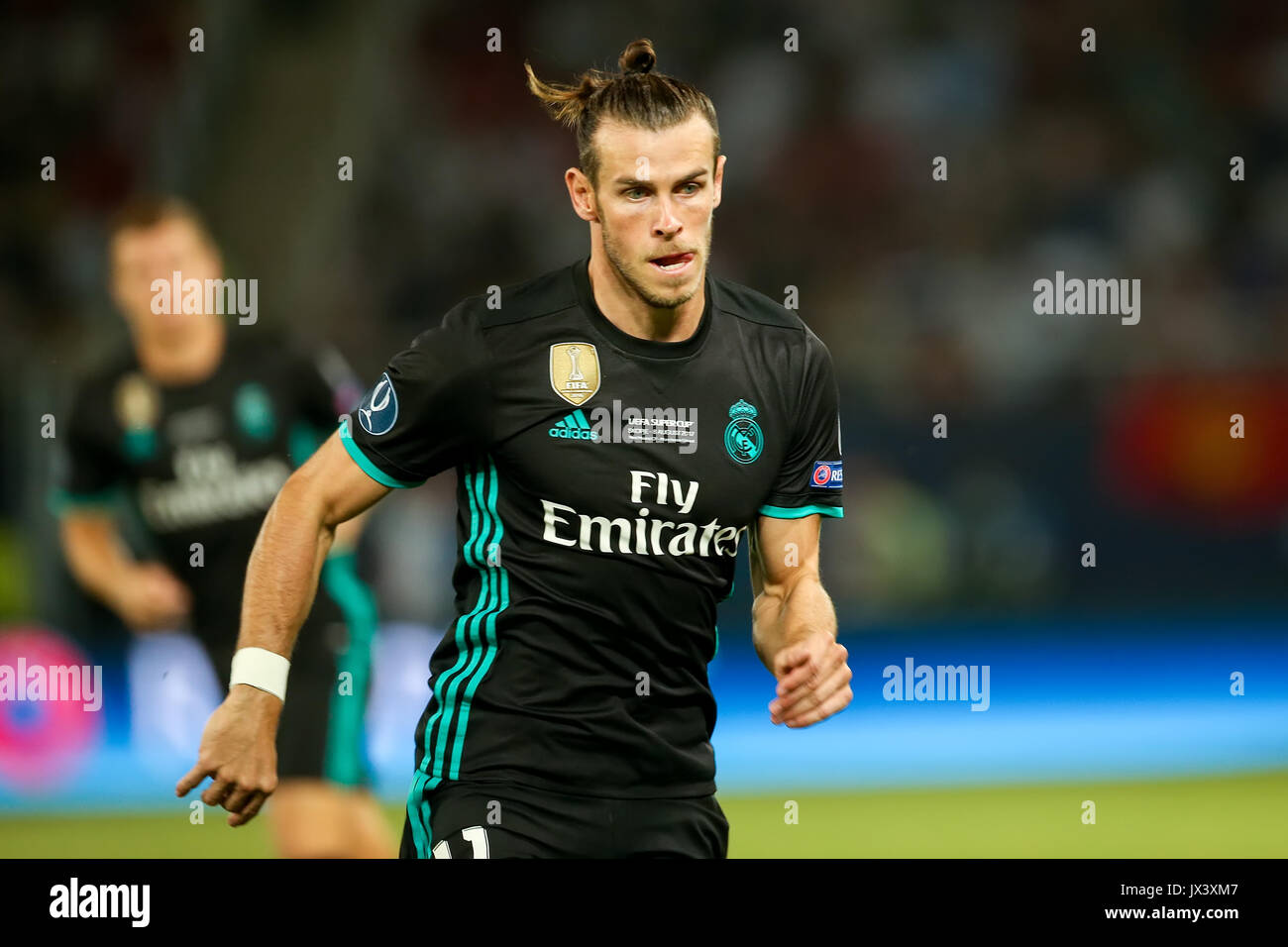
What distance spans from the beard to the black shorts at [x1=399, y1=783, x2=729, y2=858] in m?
1.14

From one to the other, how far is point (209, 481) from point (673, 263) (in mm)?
2573

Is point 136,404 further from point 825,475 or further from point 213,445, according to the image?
point 825,475

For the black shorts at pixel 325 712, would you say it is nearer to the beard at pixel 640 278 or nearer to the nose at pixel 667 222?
the beard at pixel 640 278

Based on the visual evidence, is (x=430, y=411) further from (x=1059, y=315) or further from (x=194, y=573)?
(x=1059, y=315)

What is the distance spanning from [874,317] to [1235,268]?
2.77m

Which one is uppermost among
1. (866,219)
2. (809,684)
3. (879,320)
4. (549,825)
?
(866,219)

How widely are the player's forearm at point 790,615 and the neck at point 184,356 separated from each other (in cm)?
262

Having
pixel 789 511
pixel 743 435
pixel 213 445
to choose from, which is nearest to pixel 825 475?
pixel 789 511

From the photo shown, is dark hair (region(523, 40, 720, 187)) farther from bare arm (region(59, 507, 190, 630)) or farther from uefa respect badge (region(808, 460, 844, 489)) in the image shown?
bare arm (region(59, 507, 190, 630))

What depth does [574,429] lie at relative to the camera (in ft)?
11.9

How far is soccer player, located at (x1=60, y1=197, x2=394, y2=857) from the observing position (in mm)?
5402

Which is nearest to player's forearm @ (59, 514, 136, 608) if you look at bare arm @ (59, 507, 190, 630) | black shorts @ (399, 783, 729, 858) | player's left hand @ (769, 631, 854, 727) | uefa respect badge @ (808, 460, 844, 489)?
bare arm @ (59, 507, 190, 630)

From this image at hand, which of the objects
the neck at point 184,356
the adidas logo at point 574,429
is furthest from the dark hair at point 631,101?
the neck at point 184,356
